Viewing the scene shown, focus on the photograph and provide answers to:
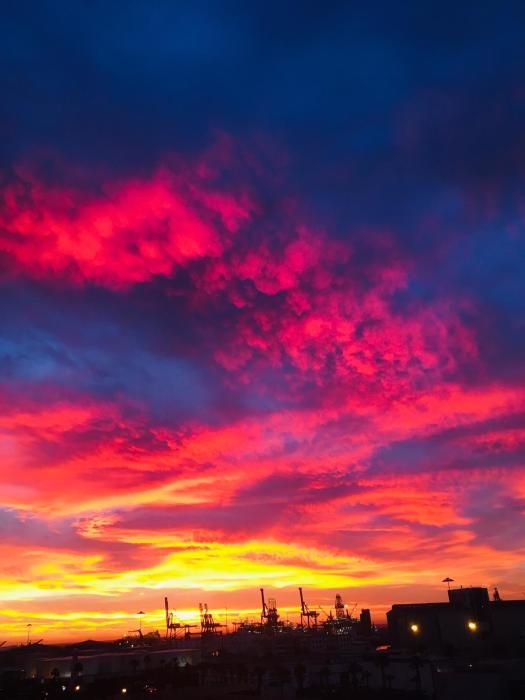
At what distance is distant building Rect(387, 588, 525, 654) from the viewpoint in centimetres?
9100

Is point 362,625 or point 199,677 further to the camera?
point 362,625

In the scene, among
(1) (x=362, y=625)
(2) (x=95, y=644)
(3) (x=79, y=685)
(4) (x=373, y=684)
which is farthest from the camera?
(1) (x=362, y=625)

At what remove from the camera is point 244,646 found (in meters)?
184

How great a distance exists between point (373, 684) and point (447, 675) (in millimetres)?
29650

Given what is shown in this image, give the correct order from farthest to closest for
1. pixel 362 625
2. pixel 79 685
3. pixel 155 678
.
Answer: pixel 362 625 < pixel 79 685 < pixel 155 678

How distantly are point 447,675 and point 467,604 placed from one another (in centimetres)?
6079

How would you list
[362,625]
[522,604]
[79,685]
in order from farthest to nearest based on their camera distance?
[362,625], [522,604], [79,685]

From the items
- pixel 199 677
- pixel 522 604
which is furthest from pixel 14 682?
pixel 522 604

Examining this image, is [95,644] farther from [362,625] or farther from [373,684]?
[373,684]

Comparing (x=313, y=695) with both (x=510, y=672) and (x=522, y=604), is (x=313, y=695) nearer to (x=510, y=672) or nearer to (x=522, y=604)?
(x=510, y=672)

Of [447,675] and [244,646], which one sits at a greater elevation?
[447,675]

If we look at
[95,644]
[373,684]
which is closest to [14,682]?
[373,684]

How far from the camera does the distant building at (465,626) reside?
299 ft

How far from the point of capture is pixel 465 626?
97312 mm
